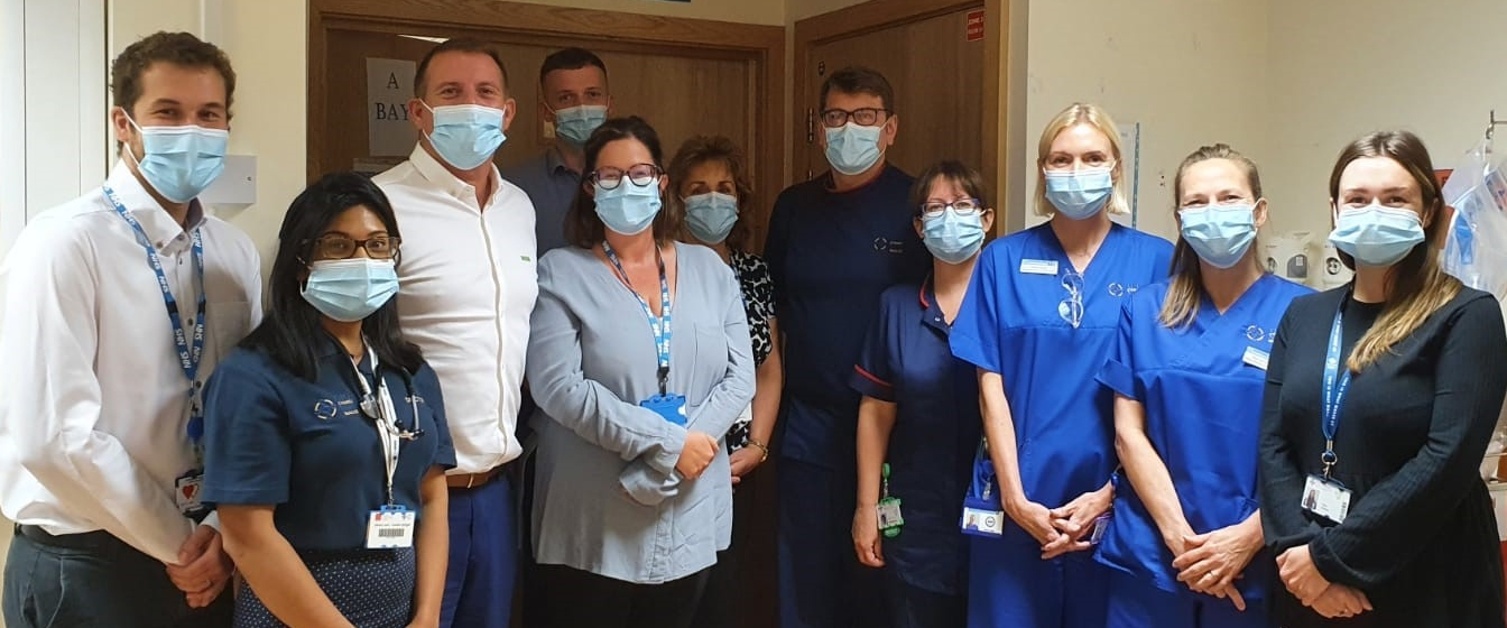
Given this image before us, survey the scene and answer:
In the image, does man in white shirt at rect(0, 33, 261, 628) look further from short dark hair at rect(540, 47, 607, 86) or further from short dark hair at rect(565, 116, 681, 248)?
short dark hair at rect(540, 47, 607, 86)

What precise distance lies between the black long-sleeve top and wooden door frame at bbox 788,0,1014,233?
47.6 inches

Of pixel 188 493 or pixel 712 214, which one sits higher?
pixel 712 214

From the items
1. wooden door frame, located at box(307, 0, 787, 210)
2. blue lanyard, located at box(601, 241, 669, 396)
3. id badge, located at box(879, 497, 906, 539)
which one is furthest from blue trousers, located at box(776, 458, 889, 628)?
wooden door frame, located at box(307, 0, 787, 210)

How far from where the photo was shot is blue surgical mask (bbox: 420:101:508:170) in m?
2.15

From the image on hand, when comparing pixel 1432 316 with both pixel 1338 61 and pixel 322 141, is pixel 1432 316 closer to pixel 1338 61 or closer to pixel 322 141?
pixel 1338 61

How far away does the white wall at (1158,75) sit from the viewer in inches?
117

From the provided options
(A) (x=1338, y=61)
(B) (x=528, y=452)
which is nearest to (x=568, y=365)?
(B) (x=528, y=452)

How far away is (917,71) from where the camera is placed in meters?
3.38

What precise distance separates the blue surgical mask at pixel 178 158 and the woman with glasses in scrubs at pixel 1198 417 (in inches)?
62.0

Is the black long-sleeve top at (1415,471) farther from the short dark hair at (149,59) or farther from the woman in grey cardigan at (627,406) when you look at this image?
the short dark hair at (149,59)

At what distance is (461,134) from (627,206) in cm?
33

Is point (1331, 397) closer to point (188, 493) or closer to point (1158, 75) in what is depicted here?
point (1158, 75)

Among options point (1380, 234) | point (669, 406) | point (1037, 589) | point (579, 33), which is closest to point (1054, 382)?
point (1037, 589)

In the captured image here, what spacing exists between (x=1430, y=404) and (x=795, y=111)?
91.6 inches
